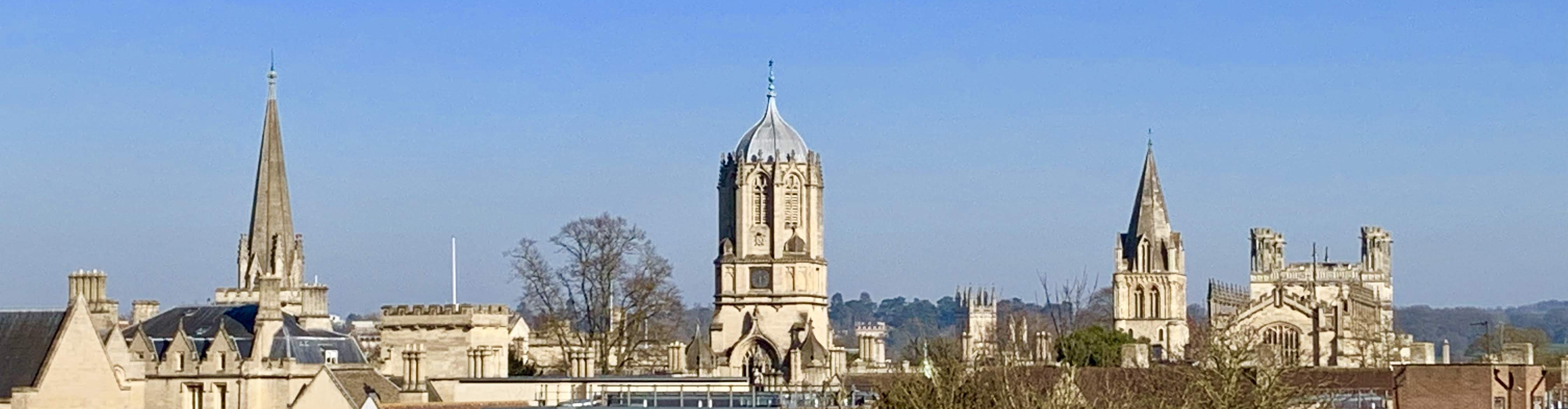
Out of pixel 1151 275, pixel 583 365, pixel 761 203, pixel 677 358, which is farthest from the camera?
pixel 1151 275

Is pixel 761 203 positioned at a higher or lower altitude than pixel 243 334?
higher

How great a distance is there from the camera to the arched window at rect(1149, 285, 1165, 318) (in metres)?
135

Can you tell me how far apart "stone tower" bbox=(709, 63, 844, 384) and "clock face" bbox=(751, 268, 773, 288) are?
2 cm

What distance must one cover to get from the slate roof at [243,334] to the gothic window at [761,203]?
32.3 m

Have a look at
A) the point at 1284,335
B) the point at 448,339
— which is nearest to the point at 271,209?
the point at 448,339

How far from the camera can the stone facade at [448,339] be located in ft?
218

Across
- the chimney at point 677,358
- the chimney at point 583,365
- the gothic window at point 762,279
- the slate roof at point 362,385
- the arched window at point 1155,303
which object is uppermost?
the arched window at point 1155,303

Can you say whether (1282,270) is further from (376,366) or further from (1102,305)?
(376,366)

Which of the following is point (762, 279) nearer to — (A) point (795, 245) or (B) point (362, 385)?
(A) point (795, 245)

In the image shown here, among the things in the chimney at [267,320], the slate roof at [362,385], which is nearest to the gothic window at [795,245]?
the chimney at [267,320]

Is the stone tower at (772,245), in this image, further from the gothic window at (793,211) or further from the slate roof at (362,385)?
the slate roof at (362,385)

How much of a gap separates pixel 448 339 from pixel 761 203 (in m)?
31.0

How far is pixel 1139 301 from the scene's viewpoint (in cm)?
13538

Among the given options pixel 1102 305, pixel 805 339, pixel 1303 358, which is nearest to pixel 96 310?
pixel 805 339
